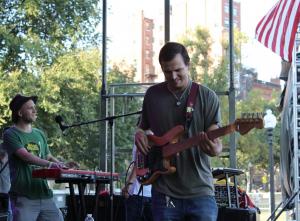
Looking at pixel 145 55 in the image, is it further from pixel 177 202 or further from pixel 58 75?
pixel 177 202

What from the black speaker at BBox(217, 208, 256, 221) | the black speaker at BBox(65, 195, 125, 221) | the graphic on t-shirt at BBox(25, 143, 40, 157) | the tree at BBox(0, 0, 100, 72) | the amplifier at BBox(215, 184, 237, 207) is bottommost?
the black speaker at BBox(65, 195, 125, 221)

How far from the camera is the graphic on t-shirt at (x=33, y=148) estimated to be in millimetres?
4859

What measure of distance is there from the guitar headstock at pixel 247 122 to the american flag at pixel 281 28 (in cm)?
446

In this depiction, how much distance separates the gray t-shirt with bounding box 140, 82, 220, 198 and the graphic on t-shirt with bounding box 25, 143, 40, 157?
6.07 feet

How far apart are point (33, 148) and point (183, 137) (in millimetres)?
2103

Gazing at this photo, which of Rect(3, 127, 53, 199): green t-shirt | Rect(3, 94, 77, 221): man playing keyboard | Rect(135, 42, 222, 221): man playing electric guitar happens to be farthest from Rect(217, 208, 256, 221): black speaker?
Rect(135, 42, 222, 221): man playing electric guitar

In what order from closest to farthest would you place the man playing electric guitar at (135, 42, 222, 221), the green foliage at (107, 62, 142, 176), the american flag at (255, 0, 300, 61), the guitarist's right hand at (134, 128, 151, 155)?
the man playing electric guitar at (135, 42, 222, 221), the guitarist's right hand at (134, 128, 151, 155), the american flag at (255, 0, 300, 61), the green foliage at (107, 62, 142, 176)

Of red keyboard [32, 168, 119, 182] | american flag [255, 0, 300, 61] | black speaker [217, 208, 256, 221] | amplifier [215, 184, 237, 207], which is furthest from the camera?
american flag [255, 0, 300, 61]

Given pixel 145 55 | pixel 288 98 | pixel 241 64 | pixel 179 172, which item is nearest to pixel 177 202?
pixel 179 172

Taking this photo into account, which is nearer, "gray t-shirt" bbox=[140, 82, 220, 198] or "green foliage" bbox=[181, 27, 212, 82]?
"gray t-shirt" bbox=[140, 82, 220, 198]

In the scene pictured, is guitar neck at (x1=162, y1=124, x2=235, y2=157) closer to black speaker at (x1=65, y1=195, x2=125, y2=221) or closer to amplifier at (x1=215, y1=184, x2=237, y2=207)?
amplifier at (x1=215, y1=184, x2=237, y2=207)

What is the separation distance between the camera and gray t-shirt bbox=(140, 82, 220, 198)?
3.21 m

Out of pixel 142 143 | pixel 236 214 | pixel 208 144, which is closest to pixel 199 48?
pixel 236 214

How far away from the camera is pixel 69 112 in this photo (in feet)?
56.2
